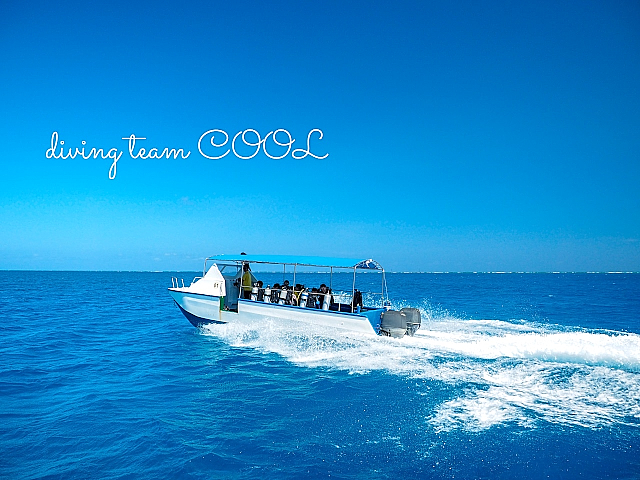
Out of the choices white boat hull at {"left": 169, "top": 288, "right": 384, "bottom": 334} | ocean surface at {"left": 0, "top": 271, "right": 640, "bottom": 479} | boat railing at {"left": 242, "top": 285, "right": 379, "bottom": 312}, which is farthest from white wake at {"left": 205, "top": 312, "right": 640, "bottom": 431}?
boat railing at {"left": 242, "top": 285, "right": 379, "bottom": 312}

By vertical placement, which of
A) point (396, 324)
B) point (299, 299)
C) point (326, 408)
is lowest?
point (326, 408)

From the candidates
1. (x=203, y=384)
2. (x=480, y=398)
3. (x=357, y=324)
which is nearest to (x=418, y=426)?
(x=480, y=398)

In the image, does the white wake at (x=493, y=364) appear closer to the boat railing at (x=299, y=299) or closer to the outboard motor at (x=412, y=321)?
the outboard motor at (x=412, y=321)

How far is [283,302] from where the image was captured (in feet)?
61.3

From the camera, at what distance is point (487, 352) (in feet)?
50.3

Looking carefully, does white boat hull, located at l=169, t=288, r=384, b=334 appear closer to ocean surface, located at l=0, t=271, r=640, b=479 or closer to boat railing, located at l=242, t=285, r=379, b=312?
boat railing, located at l=242, t=285, r=379, b=312

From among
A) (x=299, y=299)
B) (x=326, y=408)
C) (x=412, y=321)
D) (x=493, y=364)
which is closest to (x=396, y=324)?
(x=412, y=321)

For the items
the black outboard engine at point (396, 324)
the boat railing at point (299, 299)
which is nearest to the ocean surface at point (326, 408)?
the black outboard engine at point (396, 324)

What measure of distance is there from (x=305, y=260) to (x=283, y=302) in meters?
2.19

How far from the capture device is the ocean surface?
7293 mm

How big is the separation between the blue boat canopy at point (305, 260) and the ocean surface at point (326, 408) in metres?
2.97

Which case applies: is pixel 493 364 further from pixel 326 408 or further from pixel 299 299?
pixel 299 299

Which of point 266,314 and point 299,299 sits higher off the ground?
point 299,299

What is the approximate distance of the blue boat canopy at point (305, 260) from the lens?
17312mm
